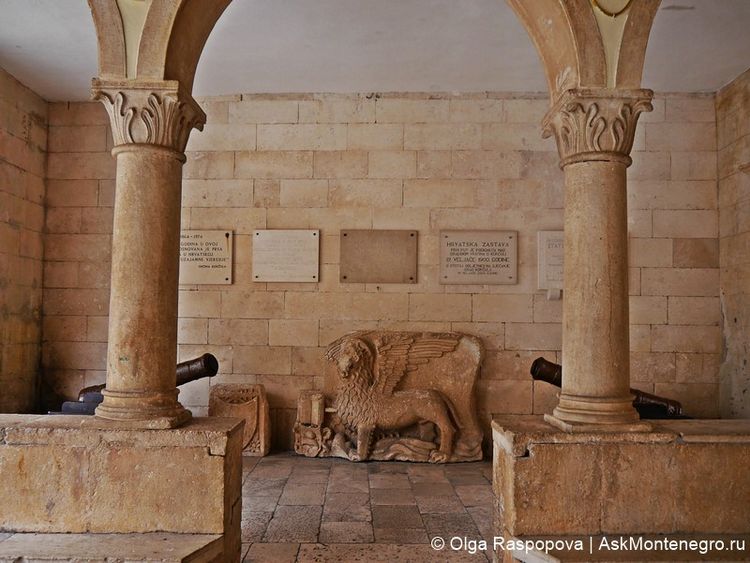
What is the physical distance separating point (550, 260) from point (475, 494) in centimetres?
232

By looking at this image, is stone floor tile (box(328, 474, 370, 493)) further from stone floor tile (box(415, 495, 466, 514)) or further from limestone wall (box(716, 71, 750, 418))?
limestone wall (box(716, 71, 750, 418))

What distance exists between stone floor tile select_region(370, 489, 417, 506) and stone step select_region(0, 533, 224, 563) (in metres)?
1.57

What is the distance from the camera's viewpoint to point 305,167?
5.20 meters

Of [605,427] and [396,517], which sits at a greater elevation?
[605,427]

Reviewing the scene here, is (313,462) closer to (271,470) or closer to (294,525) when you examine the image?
(271,470)

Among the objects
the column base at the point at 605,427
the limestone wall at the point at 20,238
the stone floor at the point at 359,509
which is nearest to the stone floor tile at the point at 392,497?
the stone floor at the point at 359,509

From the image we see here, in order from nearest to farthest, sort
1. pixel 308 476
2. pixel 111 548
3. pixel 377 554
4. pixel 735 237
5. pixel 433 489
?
1. pixel 111 548
2. pixel 377 554
3. pixel 433 489
4. pixel 308 476
5. pixel 735 237

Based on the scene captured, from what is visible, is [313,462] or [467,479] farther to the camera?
[313,462]

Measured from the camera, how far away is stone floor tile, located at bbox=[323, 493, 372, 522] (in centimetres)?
341

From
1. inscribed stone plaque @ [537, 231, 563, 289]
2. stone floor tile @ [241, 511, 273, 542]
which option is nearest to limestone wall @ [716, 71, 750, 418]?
inscribed stone plaque @ [537, 231, 563, 289]

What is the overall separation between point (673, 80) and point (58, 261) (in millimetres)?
6180

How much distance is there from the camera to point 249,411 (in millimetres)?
4871

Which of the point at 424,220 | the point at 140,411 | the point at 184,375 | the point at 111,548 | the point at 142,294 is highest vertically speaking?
the point at 424,220

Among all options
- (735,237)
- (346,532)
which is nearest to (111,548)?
(346,532)
